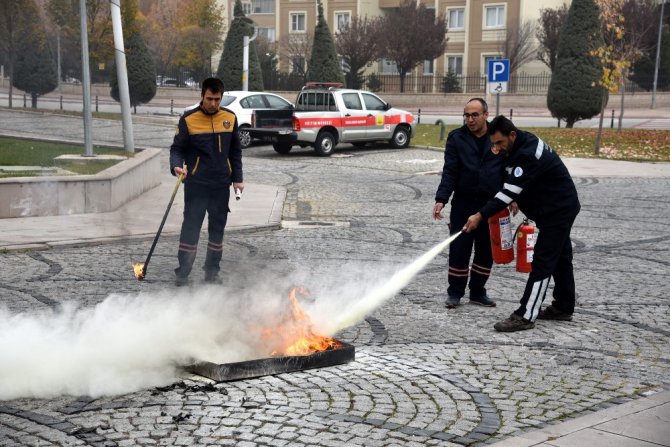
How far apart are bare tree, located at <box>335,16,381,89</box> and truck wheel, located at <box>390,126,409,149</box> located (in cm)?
3487

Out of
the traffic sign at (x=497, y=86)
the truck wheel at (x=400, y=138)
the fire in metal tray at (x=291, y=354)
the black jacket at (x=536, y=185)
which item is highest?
the traffic sign at (x=497, y=86)

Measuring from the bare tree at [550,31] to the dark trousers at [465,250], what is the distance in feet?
172

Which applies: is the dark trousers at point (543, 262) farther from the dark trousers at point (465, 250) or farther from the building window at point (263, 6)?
the building window at point (263, 6)

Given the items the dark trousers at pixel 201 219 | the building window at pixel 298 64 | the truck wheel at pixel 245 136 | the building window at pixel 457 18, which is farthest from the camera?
the building window at pixel 457 18

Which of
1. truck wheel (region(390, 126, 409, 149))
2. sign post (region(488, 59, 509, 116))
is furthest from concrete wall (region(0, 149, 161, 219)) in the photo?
truck wheel (region(390, 126, 409, 149))

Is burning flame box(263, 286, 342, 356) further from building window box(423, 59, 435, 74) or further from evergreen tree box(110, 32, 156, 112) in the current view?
building window box(423, 59, 435, 74)

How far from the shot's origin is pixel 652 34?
58844 millimetres

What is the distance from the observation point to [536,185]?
292 inches

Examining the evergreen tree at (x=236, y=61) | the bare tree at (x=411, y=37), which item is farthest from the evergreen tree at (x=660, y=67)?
the evergreen tree at (x=236, y=61)

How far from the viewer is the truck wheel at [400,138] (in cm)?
2641

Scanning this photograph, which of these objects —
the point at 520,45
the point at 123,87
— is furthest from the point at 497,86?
the point at 520,45

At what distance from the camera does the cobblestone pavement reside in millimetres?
4961

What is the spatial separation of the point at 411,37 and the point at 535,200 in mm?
54366

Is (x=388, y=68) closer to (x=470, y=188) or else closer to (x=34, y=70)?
(x=34, y=70)
